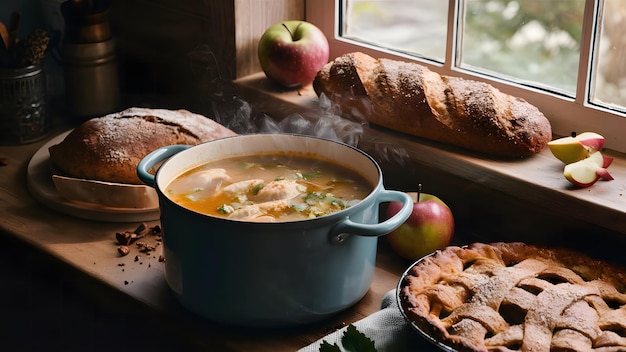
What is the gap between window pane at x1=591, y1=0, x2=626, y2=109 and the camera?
141 cm

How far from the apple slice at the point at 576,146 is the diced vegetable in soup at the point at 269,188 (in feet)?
1.09

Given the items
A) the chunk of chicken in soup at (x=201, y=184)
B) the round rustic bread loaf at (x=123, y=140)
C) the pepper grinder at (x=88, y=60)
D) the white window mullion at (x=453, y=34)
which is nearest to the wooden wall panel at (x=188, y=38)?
the pepper grinder at (x=88, y=60)

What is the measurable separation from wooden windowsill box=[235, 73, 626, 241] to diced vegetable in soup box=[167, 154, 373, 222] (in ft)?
0.62

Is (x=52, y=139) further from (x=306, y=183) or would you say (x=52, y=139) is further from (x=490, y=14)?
(x=490, y=14)

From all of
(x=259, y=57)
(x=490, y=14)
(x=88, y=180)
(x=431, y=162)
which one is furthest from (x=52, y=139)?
(x=490, y=14)

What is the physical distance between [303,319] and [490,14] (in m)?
0.71

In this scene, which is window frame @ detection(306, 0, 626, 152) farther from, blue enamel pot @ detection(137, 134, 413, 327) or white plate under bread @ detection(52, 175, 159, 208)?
white plate under bread @ detection(52, 175, 159, 208)

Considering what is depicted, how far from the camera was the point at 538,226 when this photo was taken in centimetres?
142

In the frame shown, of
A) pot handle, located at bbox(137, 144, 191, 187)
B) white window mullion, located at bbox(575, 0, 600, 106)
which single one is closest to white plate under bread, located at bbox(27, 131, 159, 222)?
pot handle, located at bbox(137, 144, 191, 187)

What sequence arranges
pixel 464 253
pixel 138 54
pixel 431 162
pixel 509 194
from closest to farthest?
pixel 464 253 < pixel 509 194 < pixel 431 162 < pixel 138 54

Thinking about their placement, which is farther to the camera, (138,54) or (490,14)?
(138,54)

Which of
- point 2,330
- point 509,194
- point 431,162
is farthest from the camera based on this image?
point 2,330

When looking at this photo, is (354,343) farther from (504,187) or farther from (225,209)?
(504,187)

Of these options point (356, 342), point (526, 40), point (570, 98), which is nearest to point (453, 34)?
point (526, 40)
